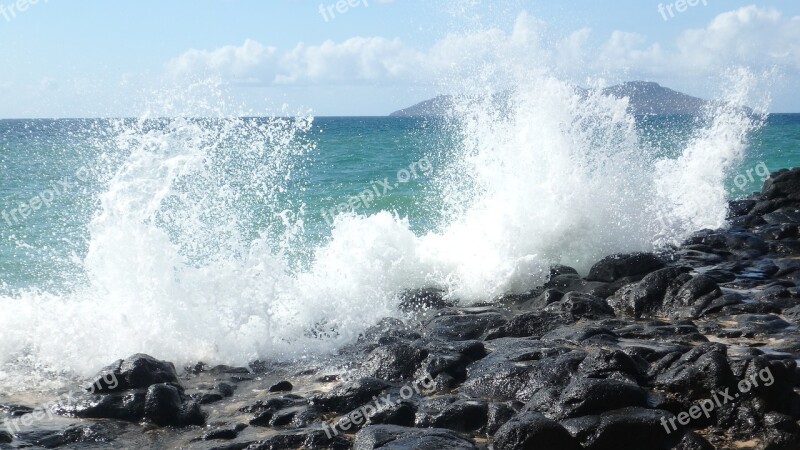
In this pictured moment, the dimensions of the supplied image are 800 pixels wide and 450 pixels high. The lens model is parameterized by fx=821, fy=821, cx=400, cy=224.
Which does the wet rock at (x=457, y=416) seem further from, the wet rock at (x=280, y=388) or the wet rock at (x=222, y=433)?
the wet rock at (x=280, y=388)

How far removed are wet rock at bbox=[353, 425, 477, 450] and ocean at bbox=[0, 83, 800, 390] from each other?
3.59 m

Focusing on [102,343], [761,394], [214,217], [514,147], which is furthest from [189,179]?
[761,394]

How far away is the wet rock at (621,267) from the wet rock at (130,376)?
21.2 feet

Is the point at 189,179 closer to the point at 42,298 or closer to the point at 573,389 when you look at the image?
the point at 42,298

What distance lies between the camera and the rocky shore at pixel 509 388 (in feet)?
20.8

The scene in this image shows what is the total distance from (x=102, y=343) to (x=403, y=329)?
3708 millimetres

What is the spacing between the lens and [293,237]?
16781 mm

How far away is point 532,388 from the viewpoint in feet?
23.6

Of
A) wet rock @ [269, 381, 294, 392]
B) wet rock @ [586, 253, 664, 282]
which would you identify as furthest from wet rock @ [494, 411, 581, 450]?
wet rock @ [586, 253, 664, 282]

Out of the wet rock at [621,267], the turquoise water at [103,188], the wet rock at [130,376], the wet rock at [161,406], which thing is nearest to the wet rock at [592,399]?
the wet rock at [161,406]

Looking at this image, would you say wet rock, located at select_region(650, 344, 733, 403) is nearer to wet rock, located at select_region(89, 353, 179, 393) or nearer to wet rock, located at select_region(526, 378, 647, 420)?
wet rock, located at select_region(526, 378, 647, 420)

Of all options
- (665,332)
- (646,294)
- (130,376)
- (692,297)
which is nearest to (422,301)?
(646,294)

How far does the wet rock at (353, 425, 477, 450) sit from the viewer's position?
609 centimetres

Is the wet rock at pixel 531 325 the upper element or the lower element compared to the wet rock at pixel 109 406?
lower
